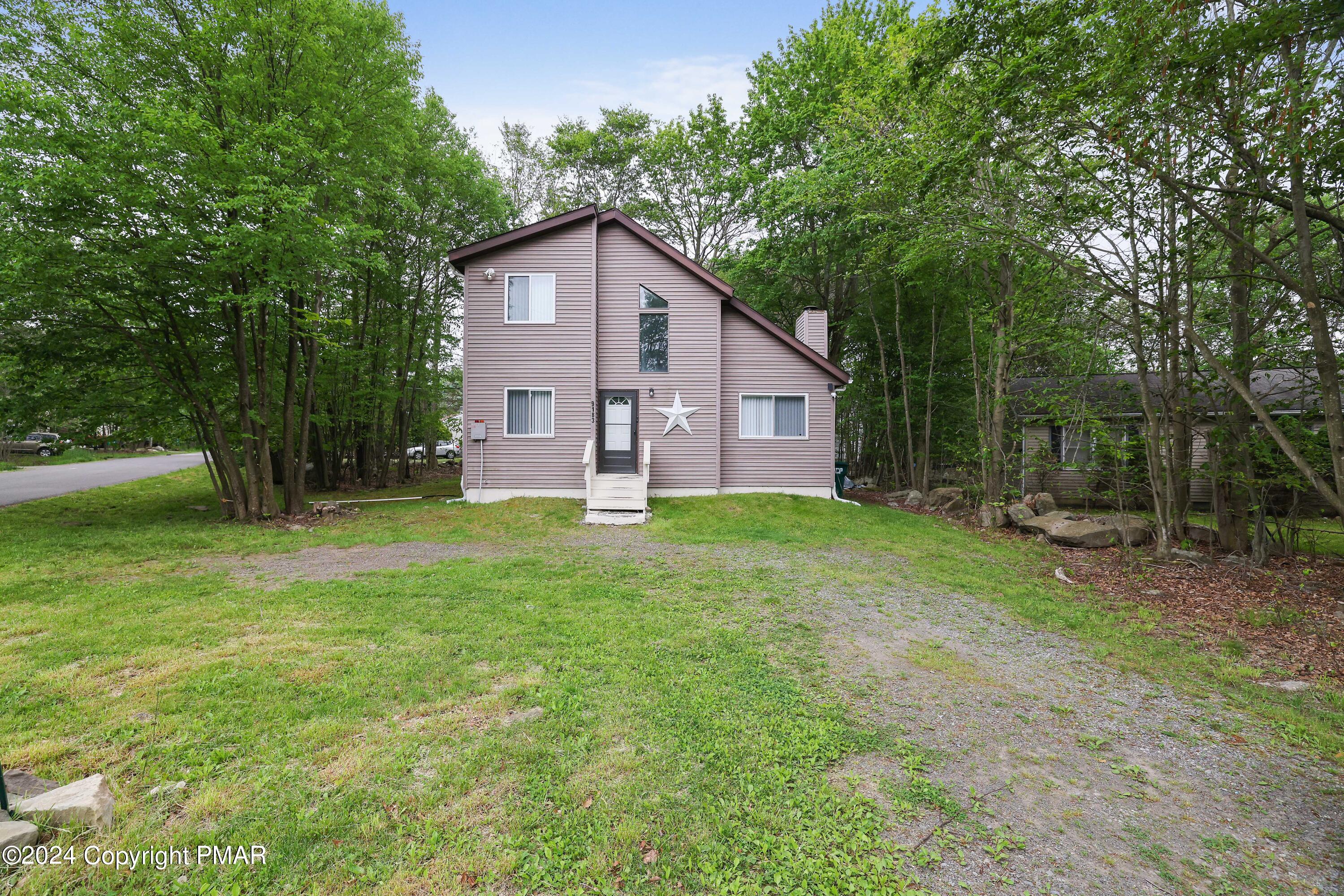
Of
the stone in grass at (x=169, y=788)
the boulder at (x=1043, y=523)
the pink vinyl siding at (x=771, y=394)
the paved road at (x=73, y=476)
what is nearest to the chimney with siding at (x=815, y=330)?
the pink vinyl siding at (x=771, y=394)

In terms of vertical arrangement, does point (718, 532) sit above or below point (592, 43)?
below

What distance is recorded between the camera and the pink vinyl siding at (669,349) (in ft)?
43.9

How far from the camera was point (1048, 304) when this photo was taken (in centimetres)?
1034

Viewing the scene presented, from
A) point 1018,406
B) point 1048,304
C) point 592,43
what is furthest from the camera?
point 1018,406

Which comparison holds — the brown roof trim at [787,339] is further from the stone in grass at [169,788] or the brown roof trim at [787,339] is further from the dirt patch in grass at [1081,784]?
the stone in grass at [169,788]

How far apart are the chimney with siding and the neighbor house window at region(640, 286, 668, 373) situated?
12.7ft

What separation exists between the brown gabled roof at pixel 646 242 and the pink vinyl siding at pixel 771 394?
22 centimetres

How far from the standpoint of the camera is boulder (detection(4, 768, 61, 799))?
2520 mm

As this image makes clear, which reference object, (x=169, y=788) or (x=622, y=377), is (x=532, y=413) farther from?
(x=169, y=788)

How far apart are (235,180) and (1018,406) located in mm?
19498

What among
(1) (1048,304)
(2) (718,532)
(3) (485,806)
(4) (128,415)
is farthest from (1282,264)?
(4) (128,415)

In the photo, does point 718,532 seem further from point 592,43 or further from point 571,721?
point 592,43

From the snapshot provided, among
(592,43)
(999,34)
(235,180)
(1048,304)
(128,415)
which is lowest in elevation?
(128,415)

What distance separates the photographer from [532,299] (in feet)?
42.8
